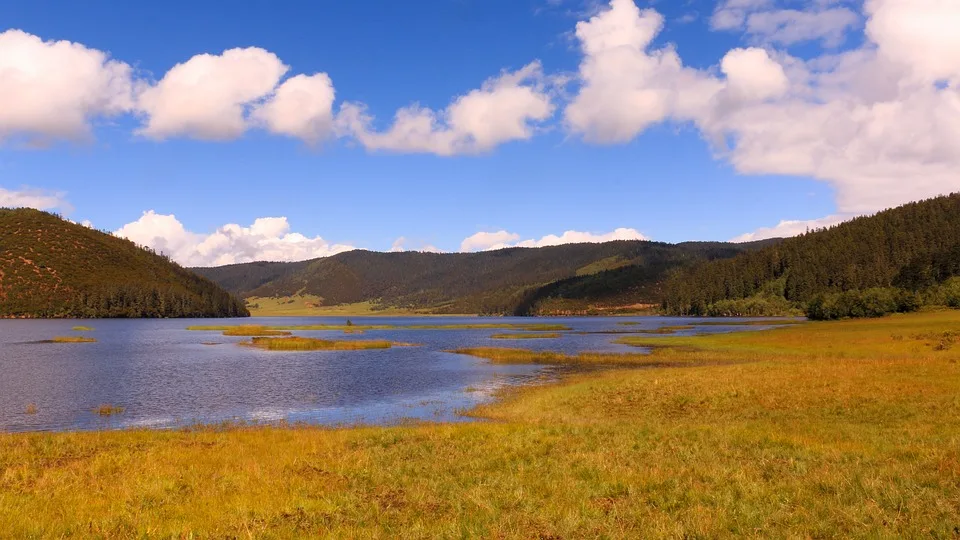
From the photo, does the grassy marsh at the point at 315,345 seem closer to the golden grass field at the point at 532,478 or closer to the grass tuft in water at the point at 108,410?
the grass tuft in water at the point at 108,410

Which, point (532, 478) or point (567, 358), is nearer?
point (532, 478)

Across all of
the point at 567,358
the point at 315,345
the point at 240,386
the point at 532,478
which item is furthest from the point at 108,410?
the point at 315,345

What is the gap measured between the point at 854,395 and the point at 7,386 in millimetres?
68093

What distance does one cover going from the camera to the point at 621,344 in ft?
350

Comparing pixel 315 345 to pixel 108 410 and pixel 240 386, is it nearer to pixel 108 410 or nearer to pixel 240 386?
pixel 240 386

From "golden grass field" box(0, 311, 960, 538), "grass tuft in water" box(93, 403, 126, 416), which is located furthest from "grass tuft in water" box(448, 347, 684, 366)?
"grass tuft in water" box(93, 403, 126, 416)

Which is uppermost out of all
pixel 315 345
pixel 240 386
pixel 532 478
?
pixel 532 478

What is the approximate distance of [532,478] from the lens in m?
17.9

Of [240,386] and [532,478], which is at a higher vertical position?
[532,478]

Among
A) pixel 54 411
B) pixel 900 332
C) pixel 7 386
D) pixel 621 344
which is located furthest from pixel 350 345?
pixel 900 332

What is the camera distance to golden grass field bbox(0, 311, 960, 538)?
43.8 ft

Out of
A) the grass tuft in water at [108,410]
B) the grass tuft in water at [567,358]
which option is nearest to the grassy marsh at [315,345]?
the grass tuft in water at [567,358]

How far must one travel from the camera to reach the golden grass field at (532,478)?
43.8 feet

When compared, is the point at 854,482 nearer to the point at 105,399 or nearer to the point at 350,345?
the point at 105,399
